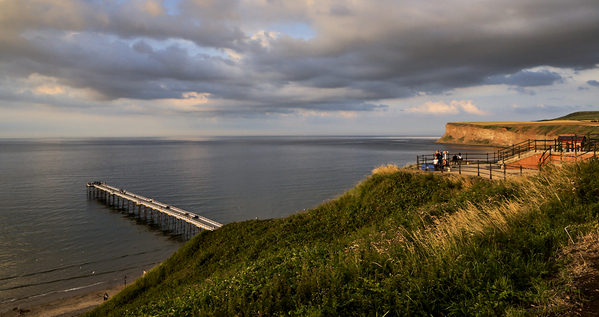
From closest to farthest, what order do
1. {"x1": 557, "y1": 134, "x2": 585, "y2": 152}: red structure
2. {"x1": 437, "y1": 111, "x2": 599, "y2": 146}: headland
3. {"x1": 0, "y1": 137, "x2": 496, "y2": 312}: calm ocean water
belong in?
{"x1": 557, "y1": 134, "x2": 585, "y2": 152}: red structure → {"x1": 0, "y1": 137, "x2": 496, "y2": 312}: calm ocean water → {"x1": 437, "y1": 111, "x2": 599, "y2": 146}: headland

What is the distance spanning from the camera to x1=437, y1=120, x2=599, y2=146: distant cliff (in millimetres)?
126500

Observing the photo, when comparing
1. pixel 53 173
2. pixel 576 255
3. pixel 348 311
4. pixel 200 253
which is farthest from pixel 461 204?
pixel 53 173

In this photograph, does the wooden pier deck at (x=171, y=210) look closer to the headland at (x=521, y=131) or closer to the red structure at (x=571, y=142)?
the red structure at (x=571, y=142)

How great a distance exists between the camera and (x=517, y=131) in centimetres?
15412

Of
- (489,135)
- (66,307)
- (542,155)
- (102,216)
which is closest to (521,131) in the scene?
(489,135)

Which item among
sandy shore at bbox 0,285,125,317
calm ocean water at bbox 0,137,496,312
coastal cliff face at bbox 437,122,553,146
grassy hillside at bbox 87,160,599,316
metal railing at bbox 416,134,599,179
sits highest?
coastal cliff face at bbox 437,122,553,146

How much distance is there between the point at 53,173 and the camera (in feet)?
271

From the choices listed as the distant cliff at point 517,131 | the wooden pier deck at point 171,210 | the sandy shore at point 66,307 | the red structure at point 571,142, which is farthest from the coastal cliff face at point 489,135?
the sandy shore at point 66,307

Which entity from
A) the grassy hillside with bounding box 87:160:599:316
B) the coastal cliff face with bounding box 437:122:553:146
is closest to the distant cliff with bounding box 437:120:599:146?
the coastal cliff face with bounding box 437:122:553:146

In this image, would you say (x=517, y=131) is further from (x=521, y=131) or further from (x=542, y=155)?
(x=542, y=155)

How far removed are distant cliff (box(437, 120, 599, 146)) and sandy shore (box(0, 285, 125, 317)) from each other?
489 feet

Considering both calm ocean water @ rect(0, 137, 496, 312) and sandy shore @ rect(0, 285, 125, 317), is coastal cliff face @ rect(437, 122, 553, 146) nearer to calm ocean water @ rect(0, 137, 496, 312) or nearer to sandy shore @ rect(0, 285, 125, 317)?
calm ocean water @ rect(0, 137, 496, 312)

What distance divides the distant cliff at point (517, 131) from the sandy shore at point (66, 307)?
149 metres

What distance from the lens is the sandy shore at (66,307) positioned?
70.4 feet
